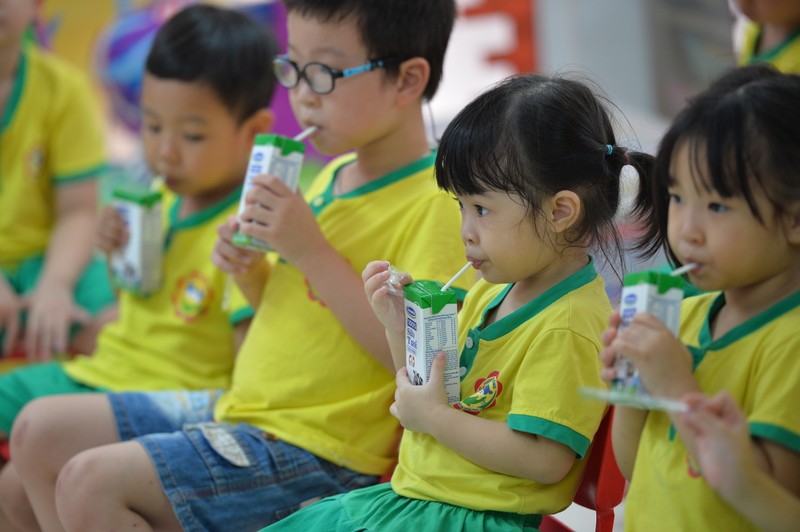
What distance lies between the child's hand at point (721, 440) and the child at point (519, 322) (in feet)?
0.75

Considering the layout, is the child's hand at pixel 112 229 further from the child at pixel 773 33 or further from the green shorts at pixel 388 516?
the child at pixel 773 33

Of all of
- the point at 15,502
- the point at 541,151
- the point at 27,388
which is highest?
the point at 541,151

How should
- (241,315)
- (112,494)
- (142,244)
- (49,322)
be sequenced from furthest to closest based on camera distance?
1. (49,322)
2. (142,244)
3. (241,315)
4. (112,494)

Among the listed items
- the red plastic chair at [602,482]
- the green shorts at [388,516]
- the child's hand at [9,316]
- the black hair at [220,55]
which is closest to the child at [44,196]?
the child's hand at [9,316]

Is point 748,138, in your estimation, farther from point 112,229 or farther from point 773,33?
point 112,229

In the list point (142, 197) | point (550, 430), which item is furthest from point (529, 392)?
point (142, 197)

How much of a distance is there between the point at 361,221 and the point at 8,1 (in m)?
1.16

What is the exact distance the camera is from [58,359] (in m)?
2.21

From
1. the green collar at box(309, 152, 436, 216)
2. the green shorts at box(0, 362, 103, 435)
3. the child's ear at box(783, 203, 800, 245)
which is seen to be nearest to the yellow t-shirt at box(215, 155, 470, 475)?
the green collar at box(309, 152, 436, 216)

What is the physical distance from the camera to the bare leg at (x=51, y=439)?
1595mm

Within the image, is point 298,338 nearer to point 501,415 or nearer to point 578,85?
point 501,415

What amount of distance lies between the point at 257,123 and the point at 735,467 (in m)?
1.20

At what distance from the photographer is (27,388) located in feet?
6.14

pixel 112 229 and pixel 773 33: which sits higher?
pixel 773 33
